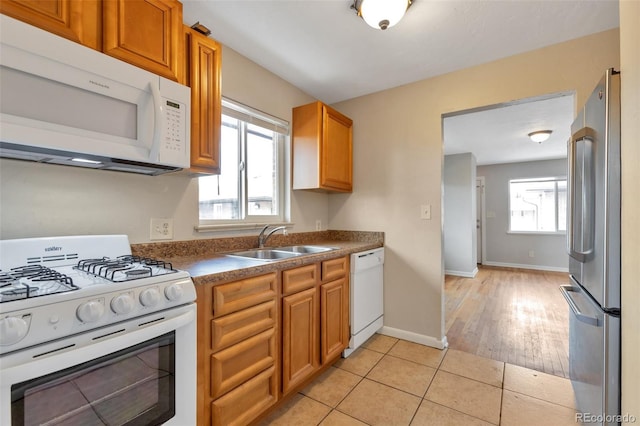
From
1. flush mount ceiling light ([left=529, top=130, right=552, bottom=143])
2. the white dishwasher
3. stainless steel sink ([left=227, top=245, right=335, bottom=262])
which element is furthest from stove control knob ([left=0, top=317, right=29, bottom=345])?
flush mount ceiling light ([left=529, top=130, right=552, bottom=143])

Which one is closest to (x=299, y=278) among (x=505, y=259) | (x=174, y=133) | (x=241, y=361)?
(x=241, y=361)

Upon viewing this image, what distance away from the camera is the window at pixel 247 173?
6.67ft

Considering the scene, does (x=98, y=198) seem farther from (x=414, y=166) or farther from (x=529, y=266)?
(x=529, y=266)

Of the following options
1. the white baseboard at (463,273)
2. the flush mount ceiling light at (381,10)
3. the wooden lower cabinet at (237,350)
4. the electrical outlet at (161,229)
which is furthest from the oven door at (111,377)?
the white baseboard at (463,273)

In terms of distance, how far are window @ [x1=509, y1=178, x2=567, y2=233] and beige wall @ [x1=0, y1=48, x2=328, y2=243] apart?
20.6 feet

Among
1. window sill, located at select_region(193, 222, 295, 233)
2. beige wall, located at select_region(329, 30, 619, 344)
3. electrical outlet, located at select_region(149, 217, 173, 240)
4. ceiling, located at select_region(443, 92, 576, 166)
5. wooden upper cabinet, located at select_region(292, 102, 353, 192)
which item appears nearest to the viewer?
electrical outlet, located at select_region(149, 217, 173, 240)

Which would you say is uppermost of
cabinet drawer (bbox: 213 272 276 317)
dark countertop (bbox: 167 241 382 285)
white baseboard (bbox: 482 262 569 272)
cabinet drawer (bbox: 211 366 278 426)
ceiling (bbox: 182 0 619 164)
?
ceiling (bbox: 182 0 619 164)

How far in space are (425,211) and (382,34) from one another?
144 centimetres

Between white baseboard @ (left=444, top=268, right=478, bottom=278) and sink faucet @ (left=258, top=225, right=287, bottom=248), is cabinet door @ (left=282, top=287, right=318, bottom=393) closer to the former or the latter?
sink faucet @ (left=258, top=225, right=287, bottom=248)

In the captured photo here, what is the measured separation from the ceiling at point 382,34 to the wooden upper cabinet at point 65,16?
638 mm

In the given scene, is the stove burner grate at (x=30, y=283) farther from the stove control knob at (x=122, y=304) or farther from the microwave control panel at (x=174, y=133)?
the microwave control panel at (x=174, y=133)

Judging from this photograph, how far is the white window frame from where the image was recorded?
202cm

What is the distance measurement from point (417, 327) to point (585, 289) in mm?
1402

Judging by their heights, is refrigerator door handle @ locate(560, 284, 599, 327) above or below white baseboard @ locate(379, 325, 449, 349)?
above
